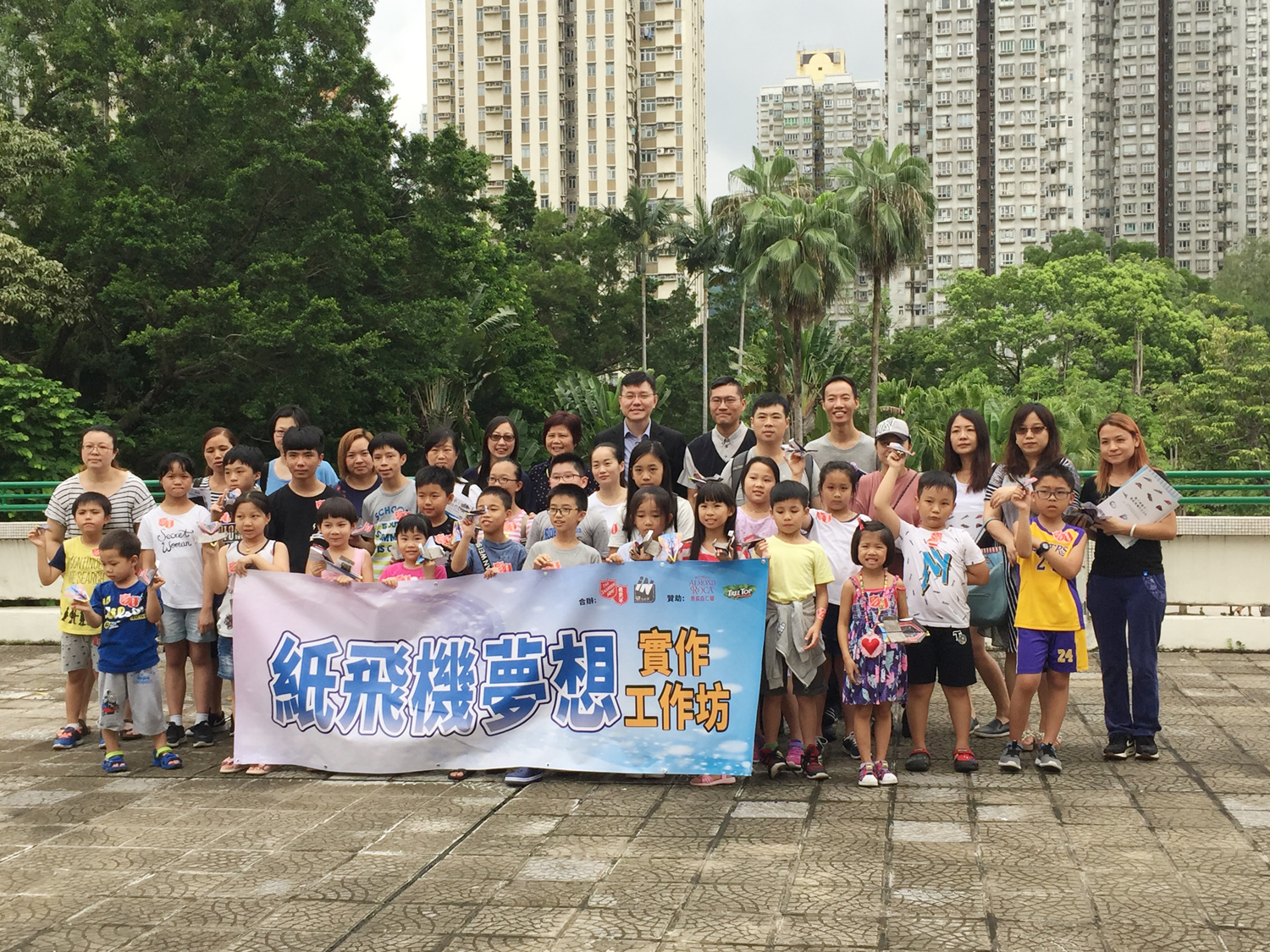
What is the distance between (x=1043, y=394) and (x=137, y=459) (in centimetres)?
2948

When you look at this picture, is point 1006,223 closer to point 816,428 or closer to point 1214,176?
point 1214,176

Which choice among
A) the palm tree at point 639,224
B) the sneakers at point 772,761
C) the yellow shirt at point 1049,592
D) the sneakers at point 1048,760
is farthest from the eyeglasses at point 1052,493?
the palm tree at point 639,224

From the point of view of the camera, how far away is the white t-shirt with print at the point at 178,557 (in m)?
6.49

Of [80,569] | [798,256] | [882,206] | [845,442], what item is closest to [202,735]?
[80,569]

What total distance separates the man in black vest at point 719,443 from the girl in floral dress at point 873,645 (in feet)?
3.22

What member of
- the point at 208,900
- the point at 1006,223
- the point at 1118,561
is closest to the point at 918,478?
the point at 1118,561

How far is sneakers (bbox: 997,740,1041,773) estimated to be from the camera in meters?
5.55

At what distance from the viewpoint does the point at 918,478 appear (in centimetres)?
592

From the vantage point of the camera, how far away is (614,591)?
5.68m

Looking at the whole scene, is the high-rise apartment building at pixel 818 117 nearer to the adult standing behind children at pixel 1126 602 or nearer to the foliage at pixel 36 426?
the foliage at pixel 36 426

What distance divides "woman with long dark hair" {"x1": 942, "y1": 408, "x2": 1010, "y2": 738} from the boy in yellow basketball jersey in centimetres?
28

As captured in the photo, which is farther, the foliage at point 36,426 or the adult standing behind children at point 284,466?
the foliage at point 36,426

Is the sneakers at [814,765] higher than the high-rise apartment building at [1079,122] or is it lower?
lower

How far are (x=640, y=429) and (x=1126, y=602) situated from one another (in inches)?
101
